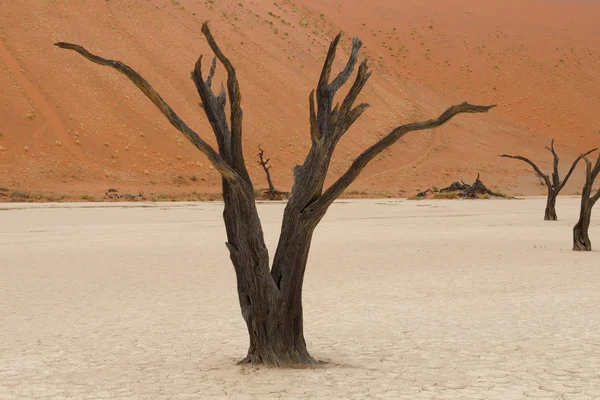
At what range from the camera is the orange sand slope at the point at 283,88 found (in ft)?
162

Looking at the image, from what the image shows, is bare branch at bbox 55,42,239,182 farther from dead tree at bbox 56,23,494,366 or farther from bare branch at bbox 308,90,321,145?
bare branch at bbox 308,90,321,145

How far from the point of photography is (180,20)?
64.5m

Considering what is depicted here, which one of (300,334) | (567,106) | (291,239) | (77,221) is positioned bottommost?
(77,221)

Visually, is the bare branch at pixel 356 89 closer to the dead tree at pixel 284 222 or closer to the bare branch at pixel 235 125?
the dead tree at pixel 284 222

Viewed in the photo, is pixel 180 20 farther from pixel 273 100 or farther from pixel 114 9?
pixel 273 100

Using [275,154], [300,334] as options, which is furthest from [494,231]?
[275,154]

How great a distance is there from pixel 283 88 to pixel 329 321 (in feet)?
181

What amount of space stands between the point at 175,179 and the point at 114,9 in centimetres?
1890

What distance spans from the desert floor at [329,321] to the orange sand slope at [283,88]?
30.8 metres

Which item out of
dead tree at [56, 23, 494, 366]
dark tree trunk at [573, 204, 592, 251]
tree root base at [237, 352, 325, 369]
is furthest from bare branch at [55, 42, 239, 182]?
dark tree trunk at [573, 204, 592, 251]

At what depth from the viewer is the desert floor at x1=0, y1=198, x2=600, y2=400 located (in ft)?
18.5

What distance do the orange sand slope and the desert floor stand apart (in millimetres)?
30810

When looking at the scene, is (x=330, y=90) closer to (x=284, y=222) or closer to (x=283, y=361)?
(x=284, y=222)

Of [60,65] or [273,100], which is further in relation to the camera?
[273,100]
